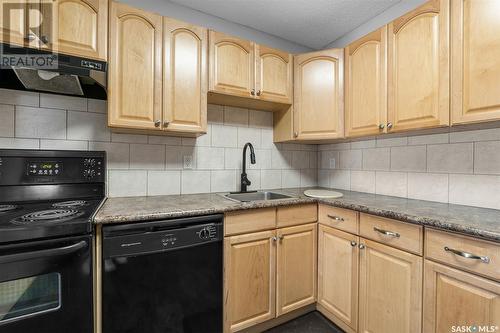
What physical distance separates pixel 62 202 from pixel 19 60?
805 millimetres

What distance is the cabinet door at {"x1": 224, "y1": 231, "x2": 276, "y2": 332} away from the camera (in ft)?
4.75

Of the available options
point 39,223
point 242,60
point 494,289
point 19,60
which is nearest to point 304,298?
point 494,289

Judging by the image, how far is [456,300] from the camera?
1.03 m

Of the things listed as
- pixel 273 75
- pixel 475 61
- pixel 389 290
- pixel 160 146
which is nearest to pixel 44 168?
pixel 160 146

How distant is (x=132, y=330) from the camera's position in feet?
3.81

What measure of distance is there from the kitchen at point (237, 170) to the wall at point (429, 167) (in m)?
0.01

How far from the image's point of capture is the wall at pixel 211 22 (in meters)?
1.79

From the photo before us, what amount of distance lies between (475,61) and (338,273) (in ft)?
4.74

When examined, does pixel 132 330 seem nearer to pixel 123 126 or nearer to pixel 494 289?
pixel 123 126

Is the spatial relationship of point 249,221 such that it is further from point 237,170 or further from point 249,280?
point 237,170

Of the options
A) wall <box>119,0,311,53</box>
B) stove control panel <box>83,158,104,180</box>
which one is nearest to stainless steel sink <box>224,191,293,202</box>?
stove control panel <box>83,158,104,180</box>

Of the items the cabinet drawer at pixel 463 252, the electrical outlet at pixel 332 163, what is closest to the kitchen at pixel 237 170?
the cabinet drawer at pixel 463 252

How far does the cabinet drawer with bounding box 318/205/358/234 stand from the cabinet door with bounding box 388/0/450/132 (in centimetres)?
64

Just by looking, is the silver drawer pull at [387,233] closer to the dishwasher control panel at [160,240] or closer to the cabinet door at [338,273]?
the cabinet door at [338,273]
